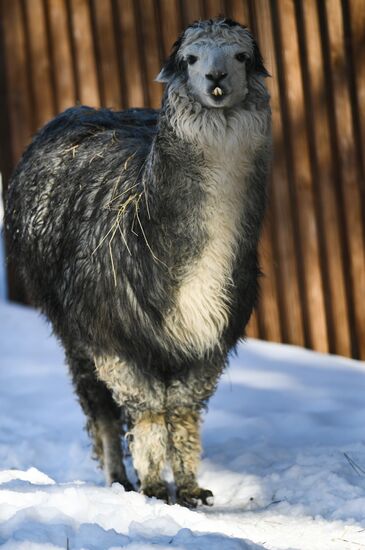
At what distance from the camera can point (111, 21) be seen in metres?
8.23

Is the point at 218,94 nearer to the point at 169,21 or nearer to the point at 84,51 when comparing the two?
the point at 169,21

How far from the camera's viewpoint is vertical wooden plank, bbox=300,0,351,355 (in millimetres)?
6988

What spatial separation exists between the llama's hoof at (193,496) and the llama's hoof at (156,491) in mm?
68

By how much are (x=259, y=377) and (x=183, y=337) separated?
2.41 meters

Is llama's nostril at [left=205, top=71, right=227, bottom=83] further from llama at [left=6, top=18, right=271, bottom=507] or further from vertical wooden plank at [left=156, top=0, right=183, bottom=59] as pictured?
vertical wooden plank at [left=156, top=0, right=183, bottom=59]

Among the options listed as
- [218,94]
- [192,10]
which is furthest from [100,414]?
[192,10]

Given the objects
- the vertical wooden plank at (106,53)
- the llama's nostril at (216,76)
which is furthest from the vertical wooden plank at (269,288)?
the llama's nostril at (216,76)

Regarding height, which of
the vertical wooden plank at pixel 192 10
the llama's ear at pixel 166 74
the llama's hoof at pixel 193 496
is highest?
the vertical wooden plank at pixel 192 10

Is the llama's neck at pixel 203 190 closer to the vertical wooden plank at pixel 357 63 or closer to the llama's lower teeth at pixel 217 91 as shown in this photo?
the llama's lower teeth at pixel 217 91

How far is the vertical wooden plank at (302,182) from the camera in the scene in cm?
713

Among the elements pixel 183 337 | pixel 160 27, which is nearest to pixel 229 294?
pixel 183 337

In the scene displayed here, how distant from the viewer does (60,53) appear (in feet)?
28.5

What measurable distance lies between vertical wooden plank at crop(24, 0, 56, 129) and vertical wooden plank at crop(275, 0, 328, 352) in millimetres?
2403

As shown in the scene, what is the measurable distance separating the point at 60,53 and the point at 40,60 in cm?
24
